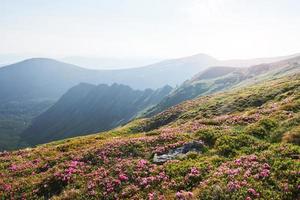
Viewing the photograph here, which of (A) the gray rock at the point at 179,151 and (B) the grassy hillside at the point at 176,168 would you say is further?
(A) the gray rock at the point at 179,151

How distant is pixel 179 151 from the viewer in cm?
2680

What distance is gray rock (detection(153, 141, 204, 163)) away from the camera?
25.7m

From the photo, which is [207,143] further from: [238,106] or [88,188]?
[238,106]

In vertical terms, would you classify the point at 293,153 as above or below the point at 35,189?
above

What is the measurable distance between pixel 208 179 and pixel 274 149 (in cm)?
566

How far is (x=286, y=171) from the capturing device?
19078mm

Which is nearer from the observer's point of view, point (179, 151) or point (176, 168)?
point (176, 168)

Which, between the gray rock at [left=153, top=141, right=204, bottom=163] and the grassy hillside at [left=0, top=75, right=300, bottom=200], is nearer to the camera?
the grassy hillside at [left=0, top=75, right=300, bottom=200]

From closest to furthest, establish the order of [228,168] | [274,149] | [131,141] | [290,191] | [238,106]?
[290,191] < [228,168] < [274,149] < [131,141] < [238,106]

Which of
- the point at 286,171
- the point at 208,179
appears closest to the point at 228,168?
the point at 208,179

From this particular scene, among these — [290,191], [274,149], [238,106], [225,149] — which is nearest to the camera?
[290,191]

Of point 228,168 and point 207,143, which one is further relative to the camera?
point 207,143

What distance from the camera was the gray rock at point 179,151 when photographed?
25.7m

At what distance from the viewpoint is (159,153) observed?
27469 mm
